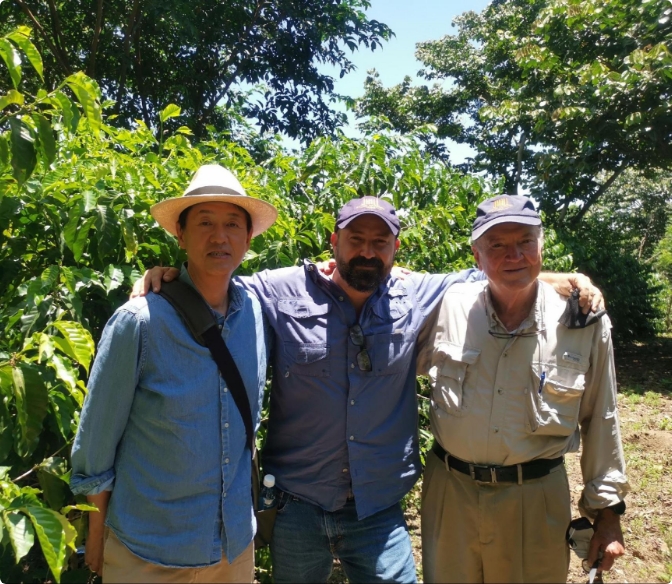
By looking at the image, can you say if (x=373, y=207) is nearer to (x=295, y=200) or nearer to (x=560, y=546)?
(x=295, y=200)

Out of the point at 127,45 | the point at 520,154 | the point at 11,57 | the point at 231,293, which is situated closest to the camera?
the point at 11,57

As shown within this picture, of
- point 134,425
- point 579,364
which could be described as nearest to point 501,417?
point 579,364

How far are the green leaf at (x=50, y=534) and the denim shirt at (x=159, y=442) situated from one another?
23 cm

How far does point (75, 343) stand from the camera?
172 cm

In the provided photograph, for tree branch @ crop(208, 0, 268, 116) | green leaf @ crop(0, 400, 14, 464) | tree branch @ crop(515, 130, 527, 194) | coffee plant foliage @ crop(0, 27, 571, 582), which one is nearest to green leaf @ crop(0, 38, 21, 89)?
coffee plant foliage @ crop(0, 27, 571, 582)

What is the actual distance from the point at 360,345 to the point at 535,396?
0.72 meters

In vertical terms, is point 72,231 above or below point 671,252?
below

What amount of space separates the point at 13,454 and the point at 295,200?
6.25 ft

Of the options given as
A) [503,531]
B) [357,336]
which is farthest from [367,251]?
[503,531]

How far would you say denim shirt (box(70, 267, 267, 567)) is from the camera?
1.78 m

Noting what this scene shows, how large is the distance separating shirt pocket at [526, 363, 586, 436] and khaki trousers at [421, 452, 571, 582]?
8.2 inches

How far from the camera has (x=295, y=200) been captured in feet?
10.9

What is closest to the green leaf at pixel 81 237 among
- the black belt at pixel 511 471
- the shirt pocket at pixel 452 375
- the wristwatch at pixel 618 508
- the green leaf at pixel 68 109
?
the green leaf at pixel 68 109

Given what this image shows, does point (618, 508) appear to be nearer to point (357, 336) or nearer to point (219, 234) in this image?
point (357, 336)
